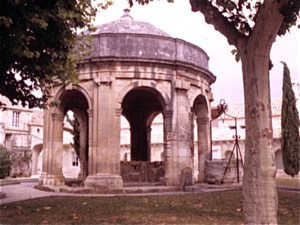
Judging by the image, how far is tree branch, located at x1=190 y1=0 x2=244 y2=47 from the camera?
6102mm

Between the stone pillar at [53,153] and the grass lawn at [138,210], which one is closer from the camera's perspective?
the grass lawn at [138,210]

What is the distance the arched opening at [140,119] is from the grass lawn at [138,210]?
8342 mm

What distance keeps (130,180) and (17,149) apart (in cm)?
2215

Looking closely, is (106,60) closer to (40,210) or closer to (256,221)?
(40,210)

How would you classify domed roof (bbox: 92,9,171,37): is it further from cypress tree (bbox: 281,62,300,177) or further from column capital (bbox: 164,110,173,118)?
cypress tree (bbox: 281,62,300,177)

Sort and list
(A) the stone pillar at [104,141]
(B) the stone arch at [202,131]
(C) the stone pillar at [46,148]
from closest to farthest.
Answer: (A) the stone pillar at [104,141] → (C) the stone pillar at [46,148] → (B) the stone arch at [202,131]

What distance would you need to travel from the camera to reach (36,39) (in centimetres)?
841

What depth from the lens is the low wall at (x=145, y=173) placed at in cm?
1680

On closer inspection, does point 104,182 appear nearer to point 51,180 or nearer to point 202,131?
point 51,180

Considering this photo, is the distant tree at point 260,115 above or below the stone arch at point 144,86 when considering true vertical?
below

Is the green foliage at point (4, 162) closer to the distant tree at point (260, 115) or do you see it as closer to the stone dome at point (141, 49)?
the stone dome at point (141, 49)

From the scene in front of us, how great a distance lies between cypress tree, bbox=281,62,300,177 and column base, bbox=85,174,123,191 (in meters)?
17.5

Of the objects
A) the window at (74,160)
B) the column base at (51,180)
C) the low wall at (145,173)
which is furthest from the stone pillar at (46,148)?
the window at (74,160)

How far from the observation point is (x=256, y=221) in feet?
17.7
